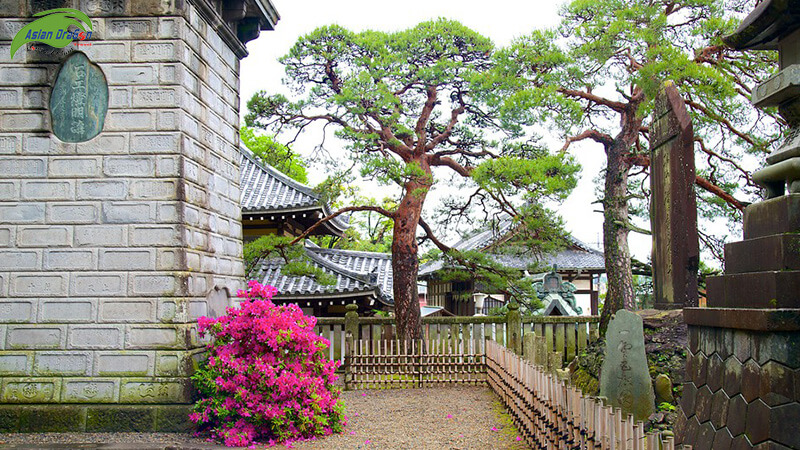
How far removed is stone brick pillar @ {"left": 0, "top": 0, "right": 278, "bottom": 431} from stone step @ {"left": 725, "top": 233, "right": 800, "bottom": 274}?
20.0 ft

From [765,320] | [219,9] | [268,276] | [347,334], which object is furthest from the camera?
[268,276]

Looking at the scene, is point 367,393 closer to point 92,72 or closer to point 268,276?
point 268,276

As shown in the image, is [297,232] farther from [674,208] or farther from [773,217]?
[773,217]

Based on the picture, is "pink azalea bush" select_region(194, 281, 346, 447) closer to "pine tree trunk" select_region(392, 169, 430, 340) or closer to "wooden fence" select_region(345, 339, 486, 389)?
"wooden fence" select_region(345, 339, 486, 389)

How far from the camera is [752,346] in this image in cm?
491

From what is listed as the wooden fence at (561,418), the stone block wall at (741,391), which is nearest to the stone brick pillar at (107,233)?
the wooden fence at (561,418)

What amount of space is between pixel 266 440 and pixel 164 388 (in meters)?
1.39

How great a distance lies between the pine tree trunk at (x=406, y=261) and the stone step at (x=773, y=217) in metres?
10.3

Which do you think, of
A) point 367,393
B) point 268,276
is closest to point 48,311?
point 367,393

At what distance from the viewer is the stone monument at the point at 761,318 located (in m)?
4.55

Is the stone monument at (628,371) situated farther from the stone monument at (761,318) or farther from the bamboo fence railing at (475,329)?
the bamboo fence railing at (475,329)

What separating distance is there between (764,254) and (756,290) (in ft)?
0.99

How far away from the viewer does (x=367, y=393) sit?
1354cm

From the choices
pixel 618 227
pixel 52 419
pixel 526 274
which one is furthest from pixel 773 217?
pixel 526 274
